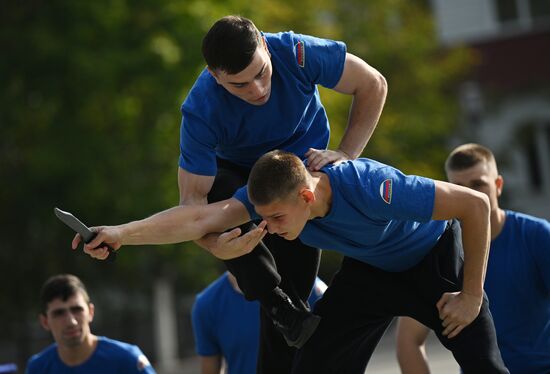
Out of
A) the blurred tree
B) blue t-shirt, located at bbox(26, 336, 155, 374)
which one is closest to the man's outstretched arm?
blue t-shirt, located at bbox(26, 336, 155, 374)

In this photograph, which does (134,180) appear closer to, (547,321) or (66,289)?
(66,289)

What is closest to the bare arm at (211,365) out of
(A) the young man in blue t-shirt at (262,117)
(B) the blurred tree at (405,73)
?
(A) the young man in blue t-shirt at (262,117)

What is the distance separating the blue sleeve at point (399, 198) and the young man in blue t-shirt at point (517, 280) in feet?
5.28

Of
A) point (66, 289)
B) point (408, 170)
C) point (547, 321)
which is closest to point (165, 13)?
point (408, 170)

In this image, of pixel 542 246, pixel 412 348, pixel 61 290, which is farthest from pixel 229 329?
pixel 542 246

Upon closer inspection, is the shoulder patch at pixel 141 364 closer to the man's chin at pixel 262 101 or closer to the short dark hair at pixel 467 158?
the short dark hair at pixel 467 158

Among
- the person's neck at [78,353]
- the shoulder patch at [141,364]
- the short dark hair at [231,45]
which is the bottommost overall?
the shoulder patch at [141,364]

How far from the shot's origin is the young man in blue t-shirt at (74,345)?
7211 mm

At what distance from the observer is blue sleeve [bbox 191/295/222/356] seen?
Result: 24.7ft

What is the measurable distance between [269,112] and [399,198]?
0.87 meters

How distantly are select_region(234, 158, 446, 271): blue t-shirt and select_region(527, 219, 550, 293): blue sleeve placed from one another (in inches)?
41.4

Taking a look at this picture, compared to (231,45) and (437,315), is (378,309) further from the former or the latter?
(231,45)

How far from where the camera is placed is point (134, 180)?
16.8 meters

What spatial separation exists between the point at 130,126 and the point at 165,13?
1.94m
